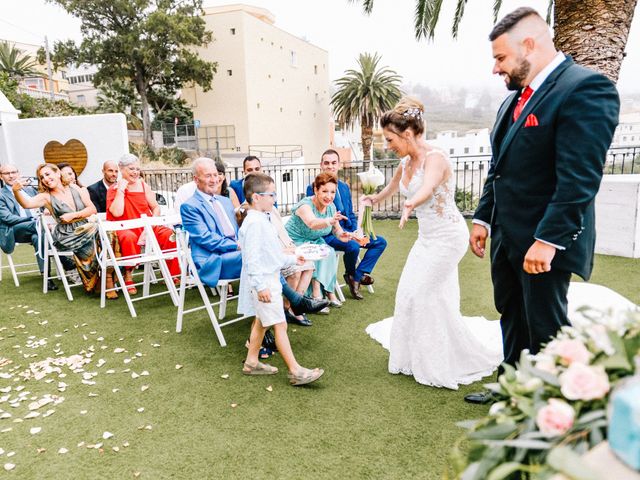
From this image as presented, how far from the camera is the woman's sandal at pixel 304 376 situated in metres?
3.25

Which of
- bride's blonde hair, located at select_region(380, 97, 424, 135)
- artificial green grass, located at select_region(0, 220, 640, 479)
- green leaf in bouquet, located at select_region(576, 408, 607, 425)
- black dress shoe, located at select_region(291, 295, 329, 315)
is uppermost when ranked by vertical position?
bride's blonde hair, located at select_region(380, 97, 424, 135)

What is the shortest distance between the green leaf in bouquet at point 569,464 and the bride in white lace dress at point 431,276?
232cm

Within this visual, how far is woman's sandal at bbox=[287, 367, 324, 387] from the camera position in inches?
128

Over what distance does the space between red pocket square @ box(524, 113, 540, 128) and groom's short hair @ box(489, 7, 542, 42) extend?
410 mm

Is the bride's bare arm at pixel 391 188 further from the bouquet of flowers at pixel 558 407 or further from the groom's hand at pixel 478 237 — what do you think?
the bouquet of flowers at pixel 558 407

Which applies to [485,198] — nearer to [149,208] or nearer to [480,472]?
[480,472]

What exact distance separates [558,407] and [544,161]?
5.12 feet

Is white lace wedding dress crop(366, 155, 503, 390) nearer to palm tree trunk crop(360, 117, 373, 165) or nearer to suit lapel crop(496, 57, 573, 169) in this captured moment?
suit lapel crop(496, 57, 573, 169)

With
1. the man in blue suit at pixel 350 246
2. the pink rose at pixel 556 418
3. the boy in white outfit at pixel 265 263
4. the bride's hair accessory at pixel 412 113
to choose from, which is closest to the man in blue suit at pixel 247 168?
the man in blue suit at pixel 350 246

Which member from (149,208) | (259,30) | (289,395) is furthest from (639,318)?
(259,30)

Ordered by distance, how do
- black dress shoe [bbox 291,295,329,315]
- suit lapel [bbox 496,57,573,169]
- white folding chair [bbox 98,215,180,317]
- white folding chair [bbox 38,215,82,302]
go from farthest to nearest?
white folding chair [bbox 38,215,82,302]
white folding chair [bbox 98,215,180,317]
black dress shoe [bbox 291,295,329,315]
suit lapel [bbox 496,57,573,169]

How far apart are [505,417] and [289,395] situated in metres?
2.41

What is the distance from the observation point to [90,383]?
3.48 meters

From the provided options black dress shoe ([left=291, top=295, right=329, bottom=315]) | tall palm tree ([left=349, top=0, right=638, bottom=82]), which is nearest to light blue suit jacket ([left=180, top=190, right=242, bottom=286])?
black dress shoe ([left=291, top=295, right=329, bottom=315])
